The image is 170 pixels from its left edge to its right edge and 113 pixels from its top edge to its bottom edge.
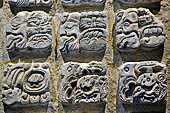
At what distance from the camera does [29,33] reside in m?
1.59

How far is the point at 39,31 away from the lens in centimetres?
158

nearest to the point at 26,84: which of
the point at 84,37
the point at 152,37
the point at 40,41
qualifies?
the point at 40,41

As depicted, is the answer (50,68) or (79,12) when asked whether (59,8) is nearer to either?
(79,12)

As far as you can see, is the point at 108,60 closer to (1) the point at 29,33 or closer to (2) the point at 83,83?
(2) the point at 83,83

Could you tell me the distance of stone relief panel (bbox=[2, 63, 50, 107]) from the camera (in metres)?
1.52

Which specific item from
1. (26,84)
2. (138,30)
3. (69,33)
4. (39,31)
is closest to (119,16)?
(138,30)

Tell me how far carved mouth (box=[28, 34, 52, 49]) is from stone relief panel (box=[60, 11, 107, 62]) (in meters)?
0.05

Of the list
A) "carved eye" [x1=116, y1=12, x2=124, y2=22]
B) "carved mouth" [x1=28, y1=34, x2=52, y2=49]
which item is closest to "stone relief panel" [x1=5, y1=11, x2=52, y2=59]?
"carved mouth" [x1=28, y1=34, x2=52, y2=49]

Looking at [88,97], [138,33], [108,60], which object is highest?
[138,33]

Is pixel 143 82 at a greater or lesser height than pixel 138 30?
lesser

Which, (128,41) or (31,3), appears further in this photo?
(31,3)

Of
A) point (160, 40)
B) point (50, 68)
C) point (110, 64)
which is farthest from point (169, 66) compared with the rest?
point (50, 68)

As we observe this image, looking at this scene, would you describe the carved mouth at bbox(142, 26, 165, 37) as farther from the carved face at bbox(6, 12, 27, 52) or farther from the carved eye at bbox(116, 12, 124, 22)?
the carved face at bbox(6, 12, 27, 52)

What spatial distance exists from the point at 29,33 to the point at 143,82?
0.46 metres
